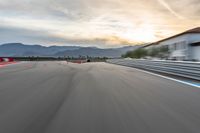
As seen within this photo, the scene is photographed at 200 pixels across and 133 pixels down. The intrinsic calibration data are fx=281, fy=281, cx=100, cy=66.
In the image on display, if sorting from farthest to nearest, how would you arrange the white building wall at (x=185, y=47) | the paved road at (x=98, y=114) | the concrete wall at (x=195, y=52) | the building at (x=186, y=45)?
the white building wall at (x=185, y=47) → the building at (x=186, y=45) → the concrete wall at (x=195, y=52) → the paved road at (x=98, y=114)

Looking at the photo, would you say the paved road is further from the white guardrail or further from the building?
the building

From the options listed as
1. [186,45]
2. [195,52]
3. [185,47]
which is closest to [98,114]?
[195,52]

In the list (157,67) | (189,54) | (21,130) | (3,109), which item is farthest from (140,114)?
(189,54)

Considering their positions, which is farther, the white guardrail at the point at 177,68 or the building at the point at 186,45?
the building at the point at 186,45

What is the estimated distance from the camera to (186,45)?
157 ft

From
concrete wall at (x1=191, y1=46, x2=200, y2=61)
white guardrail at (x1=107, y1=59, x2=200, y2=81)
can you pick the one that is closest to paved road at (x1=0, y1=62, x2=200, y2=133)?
white guardrail at (x1=107, y1=59, x2=200, y2=81)

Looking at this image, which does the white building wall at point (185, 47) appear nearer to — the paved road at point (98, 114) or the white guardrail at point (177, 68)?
the white guardrail at point (177, 68)

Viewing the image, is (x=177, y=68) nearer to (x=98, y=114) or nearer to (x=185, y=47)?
(x=98, y=114)

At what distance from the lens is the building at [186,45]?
146 feet

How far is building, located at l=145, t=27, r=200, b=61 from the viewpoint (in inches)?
1754

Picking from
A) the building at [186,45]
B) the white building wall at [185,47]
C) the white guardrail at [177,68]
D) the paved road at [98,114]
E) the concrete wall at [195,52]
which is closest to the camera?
the paved road at [98,114]

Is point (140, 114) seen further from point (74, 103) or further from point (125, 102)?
point (74, 103)

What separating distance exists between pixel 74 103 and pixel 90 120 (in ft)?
6.17

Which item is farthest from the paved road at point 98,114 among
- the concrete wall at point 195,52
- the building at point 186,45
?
the concrete wall at point 195,52
